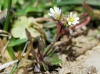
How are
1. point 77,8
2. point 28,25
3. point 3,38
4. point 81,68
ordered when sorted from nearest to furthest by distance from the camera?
point 81,68
point 3,38
point 28,25
point 77,8

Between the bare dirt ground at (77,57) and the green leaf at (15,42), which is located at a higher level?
the green leaf at (15,42)

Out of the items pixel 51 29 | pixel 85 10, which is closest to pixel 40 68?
pixel 51 29

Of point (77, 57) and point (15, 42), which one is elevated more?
point (15, 42)

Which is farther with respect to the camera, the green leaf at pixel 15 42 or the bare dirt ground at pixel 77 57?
the green leaf at pixel 15 42

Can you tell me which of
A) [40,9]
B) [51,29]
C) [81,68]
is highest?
[40,9]

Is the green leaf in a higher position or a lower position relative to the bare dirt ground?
higher

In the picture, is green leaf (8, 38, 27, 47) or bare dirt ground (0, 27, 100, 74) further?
green leaf (8, 38, 27, 47)

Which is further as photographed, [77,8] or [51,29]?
[77,8]

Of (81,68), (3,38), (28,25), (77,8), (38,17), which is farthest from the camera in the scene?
(77,8)

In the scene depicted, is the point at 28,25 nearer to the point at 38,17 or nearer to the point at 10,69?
the point at 38,17

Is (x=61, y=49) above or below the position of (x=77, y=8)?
below
